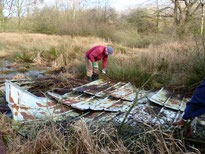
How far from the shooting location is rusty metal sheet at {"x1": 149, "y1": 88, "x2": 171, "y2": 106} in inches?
→ 129

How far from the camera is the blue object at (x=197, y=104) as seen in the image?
4.70 feet

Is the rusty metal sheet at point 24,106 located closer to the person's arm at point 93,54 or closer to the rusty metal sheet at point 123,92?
the rusty metal sheet at point 123,92

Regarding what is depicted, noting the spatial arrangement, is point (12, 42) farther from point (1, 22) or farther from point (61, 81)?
point (61, 81)

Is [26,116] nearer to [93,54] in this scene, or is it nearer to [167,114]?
[167,114]

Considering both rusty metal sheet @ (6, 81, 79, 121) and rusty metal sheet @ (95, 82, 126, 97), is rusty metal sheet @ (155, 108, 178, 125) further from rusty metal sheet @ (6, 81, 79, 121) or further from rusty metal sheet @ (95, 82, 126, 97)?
rusty metal sheet @ (6, 81, 79, 121)

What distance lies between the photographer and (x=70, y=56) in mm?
7629

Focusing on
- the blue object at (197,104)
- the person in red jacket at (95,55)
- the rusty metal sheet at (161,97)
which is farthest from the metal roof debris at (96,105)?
the person in red jacket at (95,55)

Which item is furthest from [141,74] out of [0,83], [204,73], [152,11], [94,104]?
[152,11]

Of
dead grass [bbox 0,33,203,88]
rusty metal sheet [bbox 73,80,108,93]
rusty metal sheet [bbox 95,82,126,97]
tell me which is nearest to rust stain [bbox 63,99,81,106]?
rusty metal sheet [bbox 73,80,108,93]

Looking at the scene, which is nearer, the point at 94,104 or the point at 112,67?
the point at 94,104

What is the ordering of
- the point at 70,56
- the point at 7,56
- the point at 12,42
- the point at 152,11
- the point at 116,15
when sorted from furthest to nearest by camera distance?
1. the point at 116,15
2. the point at 152,11
3. the point at 12,42
4. the point at 7,56
5. the point at 70,56

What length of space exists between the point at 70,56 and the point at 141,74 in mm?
4023

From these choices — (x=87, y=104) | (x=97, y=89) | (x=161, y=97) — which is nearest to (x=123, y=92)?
(x=97, y=89)

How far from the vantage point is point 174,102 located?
10.9 ft
